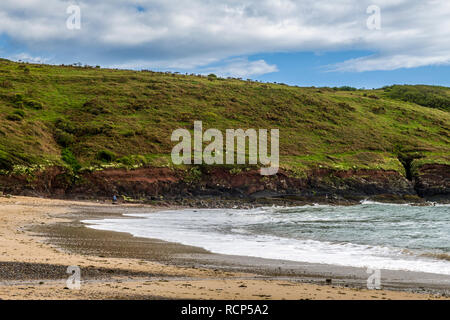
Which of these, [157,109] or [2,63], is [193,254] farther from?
[2,63]

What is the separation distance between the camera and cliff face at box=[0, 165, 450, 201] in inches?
1784

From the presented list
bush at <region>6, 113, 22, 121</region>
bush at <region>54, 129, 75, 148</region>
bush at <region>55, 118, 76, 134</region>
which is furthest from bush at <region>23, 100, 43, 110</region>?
bush at <region>54, 129, 75, 148</region>

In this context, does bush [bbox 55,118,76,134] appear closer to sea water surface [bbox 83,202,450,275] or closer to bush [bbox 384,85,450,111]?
sea water surface [bbox 83,202,450,275]

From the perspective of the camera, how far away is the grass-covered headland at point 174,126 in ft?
163

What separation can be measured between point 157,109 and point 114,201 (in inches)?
1221

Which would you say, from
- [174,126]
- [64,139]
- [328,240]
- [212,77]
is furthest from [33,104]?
[328,240]

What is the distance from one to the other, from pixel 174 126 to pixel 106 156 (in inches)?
625

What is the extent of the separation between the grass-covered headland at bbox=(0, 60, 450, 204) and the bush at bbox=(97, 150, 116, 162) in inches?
4.7

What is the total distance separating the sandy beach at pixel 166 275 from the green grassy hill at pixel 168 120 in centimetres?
3281

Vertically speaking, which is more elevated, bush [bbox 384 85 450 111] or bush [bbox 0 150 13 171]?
bush [bbox 384 85 450 111]

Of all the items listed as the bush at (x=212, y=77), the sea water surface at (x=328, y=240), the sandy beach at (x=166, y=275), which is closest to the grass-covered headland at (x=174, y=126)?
the bush at (x=212, y=77)

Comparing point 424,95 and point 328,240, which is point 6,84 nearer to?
point 328,240

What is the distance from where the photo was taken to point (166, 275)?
11.3 metres
